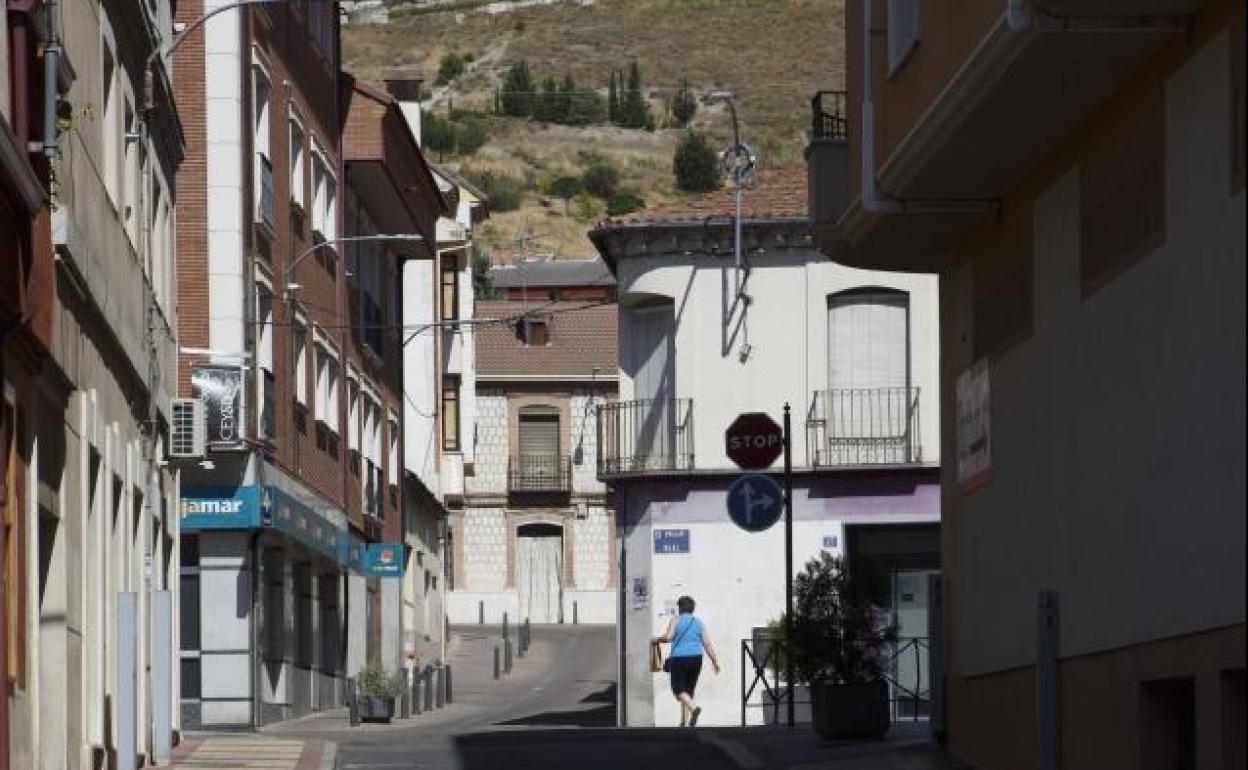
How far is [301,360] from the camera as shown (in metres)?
43.2

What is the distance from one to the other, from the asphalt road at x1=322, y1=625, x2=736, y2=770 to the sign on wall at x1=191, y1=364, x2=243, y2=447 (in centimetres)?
402

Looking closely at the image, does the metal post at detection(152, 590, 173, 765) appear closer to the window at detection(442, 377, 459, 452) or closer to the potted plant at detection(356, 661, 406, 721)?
the potted plant at detection(356, 661, 406, 721)

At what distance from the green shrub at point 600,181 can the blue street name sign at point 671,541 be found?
396 feet

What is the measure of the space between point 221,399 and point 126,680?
14680 mm

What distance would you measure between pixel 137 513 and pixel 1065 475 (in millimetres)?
10541

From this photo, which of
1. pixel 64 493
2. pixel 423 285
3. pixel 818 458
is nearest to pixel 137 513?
pixel 64 493

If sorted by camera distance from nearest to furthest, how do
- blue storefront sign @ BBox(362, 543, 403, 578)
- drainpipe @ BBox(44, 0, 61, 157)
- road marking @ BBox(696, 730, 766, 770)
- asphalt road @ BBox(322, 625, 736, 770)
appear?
drainpipe @ BBox(44, 0, 61, 157) < road marking @ BBox(696, 730, 766, 770) < asphalt road @ BBox(322, 625, 736, 770) < blue storefront sign @ BBox(362, 543, 403, 578)

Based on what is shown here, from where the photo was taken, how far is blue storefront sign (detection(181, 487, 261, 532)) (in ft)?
122

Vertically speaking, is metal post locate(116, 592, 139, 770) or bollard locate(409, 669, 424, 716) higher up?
metal post locate(116, 592, 139, 770)

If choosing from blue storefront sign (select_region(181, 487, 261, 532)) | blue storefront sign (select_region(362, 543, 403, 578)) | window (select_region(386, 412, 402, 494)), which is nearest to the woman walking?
blue storefront sign (select_region(181, 487, 261, 532))

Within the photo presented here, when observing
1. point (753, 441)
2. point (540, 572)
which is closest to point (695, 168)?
point (540, 572)

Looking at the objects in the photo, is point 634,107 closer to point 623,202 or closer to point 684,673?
point 623,202

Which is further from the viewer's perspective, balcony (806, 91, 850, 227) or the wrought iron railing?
the wrought iron railing

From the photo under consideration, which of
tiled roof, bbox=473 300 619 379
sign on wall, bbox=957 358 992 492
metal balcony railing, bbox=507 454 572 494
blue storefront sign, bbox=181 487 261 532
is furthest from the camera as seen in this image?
tiled roof, bbox=473 300 619 379
